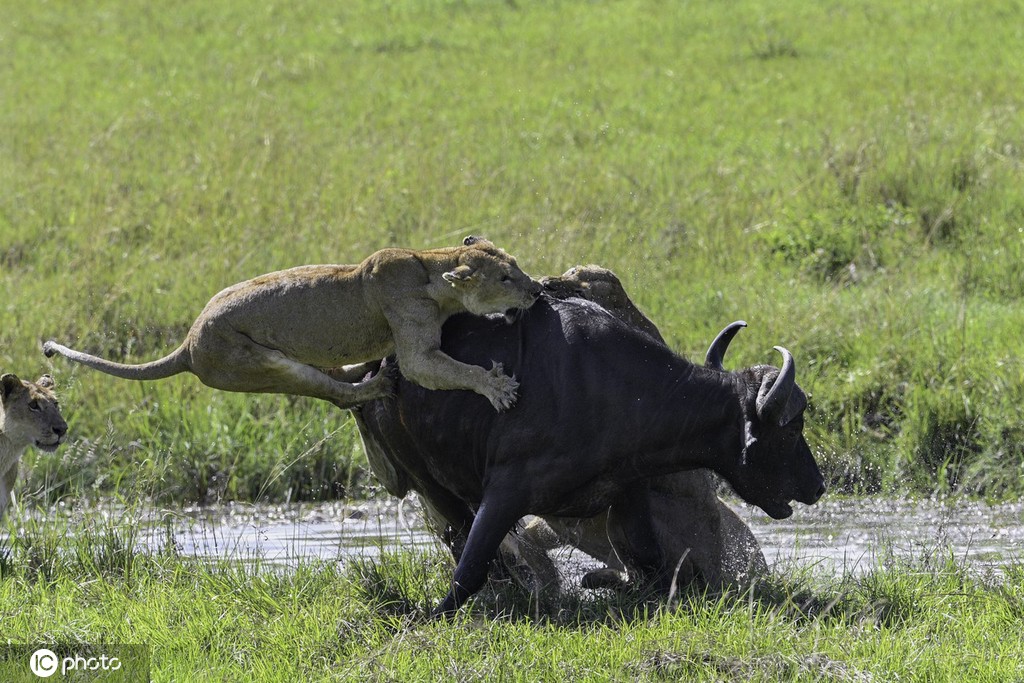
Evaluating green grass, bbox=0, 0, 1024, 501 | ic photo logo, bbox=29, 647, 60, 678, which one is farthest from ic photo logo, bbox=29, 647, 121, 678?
green grass, bbox=0, 0, 1024, 501

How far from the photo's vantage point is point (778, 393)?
623cm

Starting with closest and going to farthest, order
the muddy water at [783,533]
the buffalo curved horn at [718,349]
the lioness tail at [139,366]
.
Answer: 1. the lioness tail at [139,366]
2. the buffalo curved horn at [718,349]
3. the muddy water at [783,533]

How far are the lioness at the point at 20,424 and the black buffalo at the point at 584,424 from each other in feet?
6.30

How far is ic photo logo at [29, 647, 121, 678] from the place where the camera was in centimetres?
576

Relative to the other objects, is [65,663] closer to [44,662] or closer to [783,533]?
[44,662]

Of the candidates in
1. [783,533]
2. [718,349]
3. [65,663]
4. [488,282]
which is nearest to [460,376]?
[488,282]

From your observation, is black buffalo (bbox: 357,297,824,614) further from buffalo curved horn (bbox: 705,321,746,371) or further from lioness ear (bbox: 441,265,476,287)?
lioness ear (bbox: 441,265,476,287)

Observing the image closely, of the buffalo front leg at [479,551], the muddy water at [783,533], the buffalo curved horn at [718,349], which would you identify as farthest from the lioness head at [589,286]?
the muddy water at [783,533]

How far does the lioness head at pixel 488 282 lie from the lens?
6387 mm

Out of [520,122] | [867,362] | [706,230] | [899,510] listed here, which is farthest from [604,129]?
[899,510]

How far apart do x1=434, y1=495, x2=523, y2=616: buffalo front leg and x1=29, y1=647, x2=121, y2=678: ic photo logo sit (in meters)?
1.26

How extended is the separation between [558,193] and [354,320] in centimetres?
721

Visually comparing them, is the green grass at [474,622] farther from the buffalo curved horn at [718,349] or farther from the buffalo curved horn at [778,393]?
the buffalo curved horn at [718,349]

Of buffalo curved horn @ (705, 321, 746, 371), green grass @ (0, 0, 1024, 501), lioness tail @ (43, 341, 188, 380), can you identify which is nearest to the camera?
lioness tail @ (43, 341, 188, 380)
